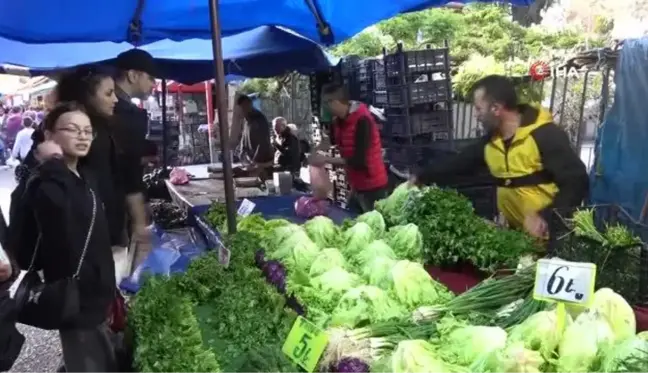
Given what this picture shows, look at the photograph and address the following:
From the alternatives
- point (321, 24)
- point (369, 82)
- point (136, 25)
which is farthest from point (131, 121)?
point (369, 82)

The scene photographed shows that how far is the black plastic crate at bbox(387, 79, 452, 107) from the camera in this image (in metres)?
7.57

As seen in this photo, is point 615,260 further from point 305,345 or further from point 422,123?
point 422,123

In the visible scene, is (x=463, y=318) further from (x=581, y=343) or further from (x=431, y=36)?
(x=431, y=36)

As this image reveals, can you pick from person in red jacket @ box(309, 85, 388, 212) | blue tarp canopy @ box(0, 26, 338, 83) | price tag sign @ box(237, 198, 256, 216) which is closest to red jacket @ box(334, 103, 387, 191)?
person in red jacket @ box(309, 85, 388, 212)

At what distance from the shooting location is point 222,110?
351 cm

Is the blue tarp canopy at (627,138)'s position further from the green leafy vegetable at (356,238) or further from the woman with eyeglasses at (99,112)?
the woman with eyeglasses at (99,112)

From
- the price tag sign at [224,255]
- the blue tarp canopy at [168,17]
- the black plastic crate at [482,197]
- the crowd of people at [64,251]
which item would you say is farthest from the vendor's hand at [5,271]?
the black plastic crate at [482,197]

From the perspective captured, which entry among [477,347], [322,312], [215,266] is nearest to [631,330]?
[477,347]

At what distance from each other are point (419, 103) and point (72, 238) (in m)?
5.47

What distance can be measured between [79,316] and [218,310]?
0.65m

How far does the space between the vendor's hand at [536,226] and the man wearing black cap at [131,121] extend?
2.46 metres

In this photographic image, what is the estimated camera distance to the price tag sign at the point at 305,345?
2082 millimetres

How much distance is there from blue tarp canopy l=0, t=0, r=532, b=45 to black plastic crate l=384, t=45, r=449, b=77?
2.81 m

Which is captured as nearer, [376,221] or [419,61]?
[376,221]
